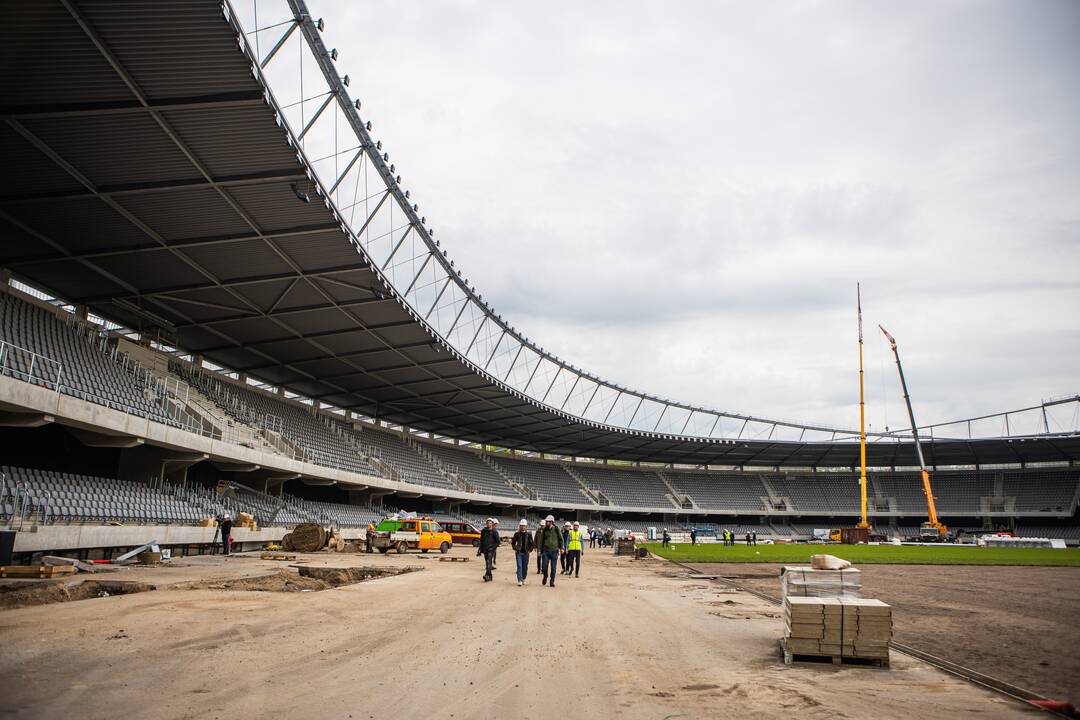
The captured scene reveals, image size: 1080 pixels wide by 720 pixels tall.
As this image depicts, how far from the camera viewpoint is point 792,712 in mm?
5770

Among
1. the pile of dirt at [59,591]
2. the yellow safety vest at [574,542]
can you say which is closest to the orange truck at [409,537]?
the yellow safety vest at [574,542]

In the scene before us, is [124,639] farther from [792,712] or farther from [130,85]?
[130,85]

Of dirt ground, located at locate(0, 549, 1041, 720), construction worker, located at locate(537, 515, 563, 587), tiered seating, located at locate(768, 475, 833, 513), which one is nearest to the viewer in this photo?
dirt ground, located at locate(0, 549, 1041, 720)

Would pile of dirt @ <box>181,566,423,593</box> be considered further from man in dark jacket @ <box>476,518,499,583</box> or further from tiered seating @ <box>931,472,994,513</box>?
tiered seating @ <box>931,472,994,513</box>

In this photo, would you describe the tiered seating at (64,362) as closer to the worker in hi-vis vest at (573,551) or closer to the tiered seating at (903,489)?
the worker in hi-vis vest at (573,551)

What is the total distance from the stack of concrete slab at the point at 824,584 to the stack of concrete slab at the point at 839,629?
0.69m

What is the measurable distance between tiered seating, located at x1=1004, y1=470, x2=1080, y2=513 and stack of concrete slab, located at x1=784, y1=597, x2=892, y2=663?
84.1 meters

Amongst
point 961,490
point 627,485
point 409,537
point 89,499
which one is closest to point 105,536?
point 89,499

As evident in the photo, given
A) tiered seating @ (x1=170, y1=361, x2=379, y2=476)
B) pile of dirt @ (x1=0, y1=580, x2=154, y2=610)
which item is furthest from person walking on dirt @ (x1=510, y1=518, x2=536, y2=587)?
tiered seating @ (x1=170, y1=361, x2=379, y2=476)

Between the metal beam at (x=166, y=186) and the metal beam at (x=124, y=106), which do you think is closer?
the metal beam at (x=124, y=106)

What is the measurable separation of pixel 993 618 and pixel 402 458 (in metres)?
47.2

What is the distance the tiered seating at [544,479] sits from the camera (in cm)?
7044

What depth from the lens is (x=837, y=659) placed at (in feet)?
26.0

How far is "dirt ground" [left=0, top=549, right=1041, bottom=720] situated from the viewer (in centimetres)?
573
